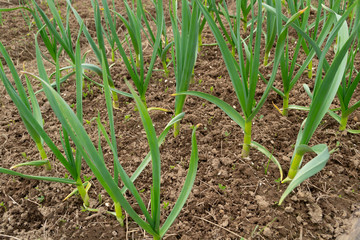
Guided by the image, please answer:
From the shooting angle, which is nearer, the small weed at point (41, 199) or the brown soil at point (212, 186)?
the brown soil at point (212, 186)

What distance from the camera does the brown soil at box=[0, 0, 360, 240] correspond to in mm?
1178

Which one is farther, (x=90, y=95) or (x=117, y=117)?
(x=90, y=95)

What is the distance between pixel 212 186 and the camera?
130 centimetres

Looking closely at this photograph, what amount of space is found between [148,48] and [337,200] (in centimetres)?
148

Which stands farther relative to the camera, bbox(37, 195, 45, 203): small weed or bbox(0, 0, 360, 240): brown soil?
bbox(37, 195, 45, 203): small weed

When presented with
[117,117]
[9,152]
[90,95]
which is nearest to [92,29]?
[90,95]

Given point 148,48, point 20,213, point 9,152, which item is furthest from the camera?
point 148,48

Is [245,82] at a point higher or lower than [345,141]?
higher

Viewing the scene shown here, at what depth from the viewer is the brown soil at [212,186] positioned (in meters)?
1.18

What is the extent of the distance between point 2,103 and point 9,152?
430 millimetres

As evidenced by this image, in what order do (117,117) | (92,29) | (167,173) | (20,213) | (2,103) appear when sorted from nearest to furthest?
(20,213) → (167,173) → (117,117) → (2,103) → (92,29)

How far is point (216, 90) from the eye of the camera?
1751 mm

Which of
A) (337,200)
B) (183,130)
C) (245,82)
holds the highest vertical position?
(245,82)

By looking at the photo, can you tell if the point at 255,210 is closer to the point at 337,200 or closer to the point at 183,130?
the point at 337,200
